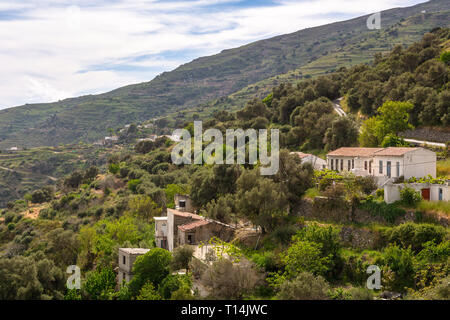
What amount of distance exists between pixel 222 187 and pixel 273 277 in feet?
47.6

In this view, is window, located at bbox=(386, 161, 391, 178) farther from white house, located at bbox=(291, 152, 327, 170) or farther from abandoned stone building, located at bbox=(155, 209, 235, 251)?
abandoned stone building, located at bbox=(155, 209, 235, 251)

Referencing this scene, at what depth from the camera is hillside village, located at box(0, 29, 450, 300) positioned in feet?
73.9

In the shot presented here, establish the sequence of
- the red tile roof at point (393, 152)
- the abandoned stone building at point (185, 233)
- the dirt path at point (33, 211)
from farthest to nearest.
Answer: the dirt path at point (33, 211) → the abandoned stone building at point (185, 233) → the red tile roof at point (393, 152)

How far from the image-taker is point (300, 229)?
91.4 ft

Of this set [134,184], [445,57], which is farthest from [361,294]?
[134,184]

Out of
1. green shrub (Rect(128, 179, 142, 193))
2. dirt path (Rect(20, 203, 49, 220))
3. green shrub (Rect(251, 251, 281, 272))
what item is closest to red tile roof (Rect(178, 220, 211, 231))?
green shrub (Rect(251, 251, 281, 272))

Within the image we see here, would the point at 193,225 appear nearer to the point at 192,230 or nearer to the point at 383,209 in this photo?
the point at 192,230

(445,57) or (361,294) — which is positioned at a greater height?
(445,57)

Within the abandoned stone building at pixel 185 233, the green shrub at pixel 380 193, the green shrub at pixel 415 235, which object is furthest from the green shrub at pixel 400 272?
the abandoned stone building at pixel 185 233

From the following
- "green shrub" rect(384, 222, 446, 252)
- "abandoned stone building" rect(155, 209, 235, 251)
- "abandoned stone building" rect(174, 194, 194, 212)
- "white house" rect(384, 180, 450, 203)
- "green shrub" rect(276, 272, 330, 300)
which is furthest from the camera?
"abandoned stone building" rect(174, 194, 194, 212)

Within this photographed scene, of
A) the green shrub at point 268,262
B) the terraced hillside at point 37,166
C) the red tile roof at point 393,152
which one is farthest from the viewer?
the terraced hillside at point 37,166

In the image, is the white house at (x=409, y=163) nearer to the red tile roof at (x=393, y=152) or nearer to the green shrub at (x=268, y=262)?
the red tile roof at (x=393, y=152)

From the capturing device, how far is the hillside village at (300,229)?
2252 cm
